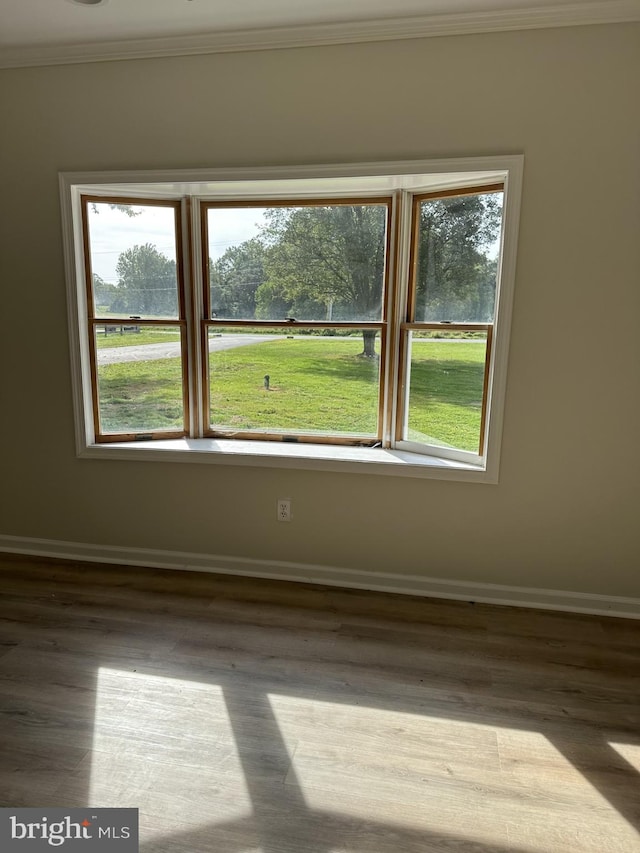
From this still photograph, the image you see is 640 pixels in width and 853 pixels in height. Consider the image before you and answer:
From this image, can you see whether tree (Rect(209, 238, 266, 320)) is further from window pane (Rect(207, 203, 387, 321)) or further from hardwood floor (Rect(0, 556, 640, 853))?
hardwood floor (Rect(0, 556, 640, 853))

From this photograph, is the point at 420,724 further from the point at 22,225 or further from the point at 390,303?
the point at 22,225

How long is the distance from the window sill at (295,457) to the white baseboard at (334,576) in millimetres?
555

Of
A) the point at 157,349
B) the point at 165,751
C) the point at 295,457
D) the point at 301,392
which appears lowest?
the point at 165,751

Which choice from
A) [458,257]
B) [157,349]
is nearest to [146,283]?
[157,349]

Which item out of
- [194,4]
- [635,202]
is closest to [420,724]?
[635,202]

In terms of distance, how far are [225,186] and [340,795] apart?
268cm

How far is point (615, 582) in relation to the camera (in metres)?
2.71

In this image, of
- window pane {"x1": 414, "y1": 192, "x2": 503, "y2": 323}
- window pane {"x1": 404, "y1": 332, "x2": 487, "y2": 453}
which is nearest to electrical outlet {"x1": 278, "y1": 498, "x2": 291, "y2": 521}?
window pane {"x1": 404, "y1": 332, "x2": 487, "y2": 453}

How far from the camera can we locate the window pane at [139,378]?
322 cm

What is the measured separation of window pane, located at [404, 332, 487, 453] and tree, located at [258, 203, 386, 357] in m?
0.31

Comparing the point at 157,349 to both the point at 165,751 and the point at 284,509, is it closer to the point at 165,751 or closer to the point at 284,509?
the point at 284,509

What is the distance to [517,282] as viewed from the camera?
8.36 ft

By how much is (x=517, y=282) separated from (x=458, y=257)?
386mm

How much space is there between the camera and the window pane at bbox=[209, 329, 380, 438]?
3.12 metres
